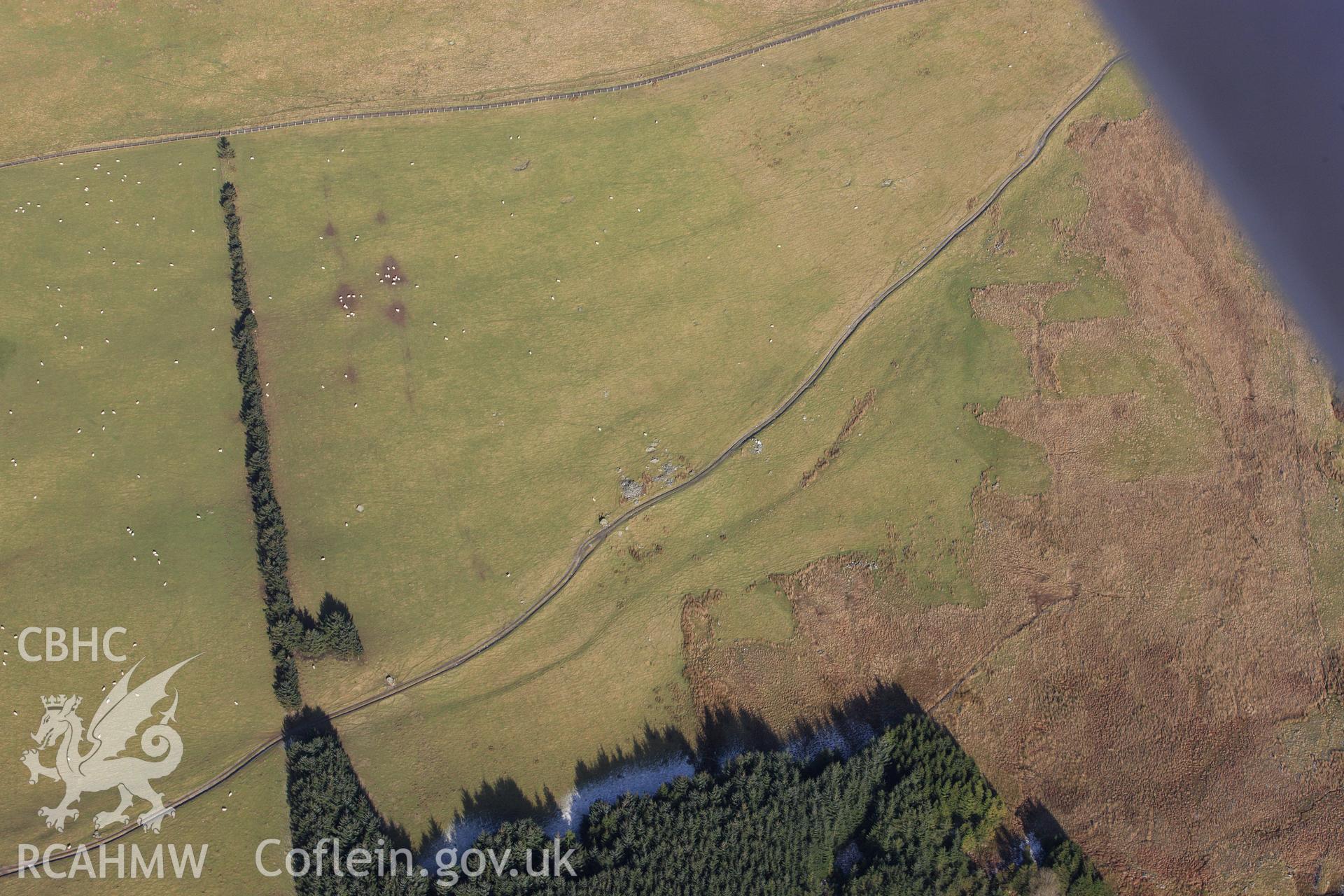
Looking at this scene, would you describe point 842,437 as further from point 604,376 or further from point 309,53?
point 309,53

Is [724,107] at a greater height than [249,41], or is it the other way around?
[249,41]

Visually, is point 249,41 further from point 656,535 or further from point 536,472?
point 656,535

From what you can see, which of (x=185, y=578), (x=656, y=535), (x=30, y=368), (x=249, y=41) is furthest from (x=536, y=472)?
(x=249, y=41)

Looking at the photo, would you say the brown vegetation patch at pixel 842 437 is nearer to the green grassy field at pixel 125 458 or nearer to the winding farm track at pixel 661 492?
the winding farm track at pixel 661 492

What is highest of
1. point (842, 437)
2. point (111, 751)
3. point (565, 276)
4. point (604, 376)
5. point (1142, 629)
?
point (565, 276)

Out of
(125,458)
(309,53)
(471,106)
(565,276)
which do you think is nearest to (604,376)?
(565,276)

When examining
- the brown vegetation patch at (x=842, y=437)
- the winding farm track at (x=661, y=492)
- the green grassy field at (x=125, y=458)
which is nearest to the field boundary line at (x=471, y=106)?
the winding farm track at (x=661, y=492)
